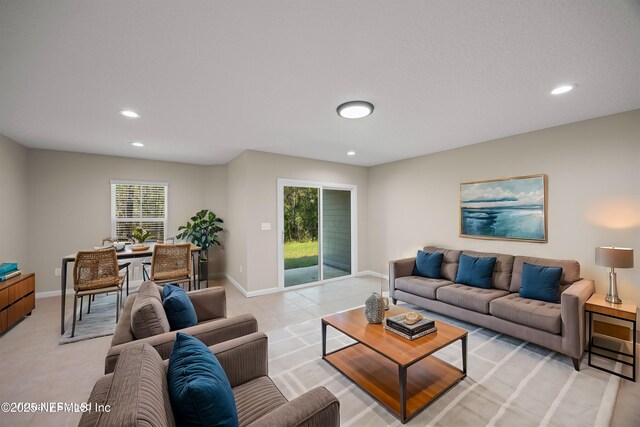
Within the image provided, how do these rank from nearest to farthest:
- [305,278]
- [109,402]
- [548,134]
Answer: [109,402]
[548,134]
[305,278]

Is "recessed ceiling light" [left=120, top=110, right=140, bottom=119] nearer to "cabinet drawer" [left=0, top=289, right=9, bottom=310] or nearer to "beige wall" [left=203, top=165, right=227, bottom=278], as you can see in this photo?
"cabinet drawer" [left=0, top=289, right=9, bottom=310]

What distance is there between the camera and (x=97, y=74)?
6.88ft

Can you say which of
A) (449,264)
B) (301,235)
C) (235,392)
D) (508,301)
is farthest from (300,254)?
(235,392)

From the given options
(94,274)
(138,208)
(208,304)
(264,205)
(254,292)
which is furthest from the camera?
(138,208)

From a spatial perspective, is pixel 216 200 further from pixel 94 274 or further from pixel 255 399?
pixel 255 399

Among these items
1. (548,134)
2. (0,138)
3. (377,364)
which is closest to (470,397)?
(377,364)

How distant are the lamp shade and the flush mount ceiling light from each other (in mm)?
2759

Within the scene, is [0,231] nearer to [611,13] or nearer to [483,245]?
[611,13]

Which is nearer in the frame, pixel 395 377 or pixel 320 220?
pixel 395 377

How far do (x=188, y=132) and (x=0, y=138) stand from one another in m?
2.57

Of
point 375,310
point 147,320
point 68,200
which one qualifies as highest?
point 68,200

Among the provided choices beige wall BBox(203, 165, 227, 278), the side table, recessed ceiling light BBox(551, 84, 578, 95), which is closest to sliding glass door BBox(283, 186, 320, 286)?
beige wall BBox(203, 165, 227, 278)

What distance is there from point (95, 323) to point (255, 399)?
327 centimetres

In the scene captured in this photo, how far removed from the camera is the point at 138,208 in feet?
17.0
